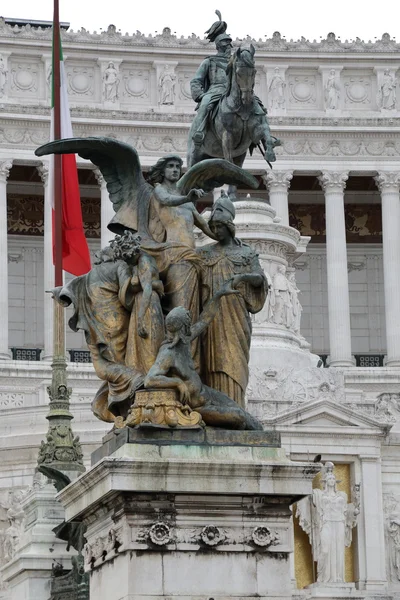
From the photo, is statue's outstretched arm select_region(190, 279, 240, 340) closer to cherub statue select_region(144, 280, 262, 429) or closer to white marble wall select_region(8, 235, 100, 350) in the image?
cherub statue select_region(144, 280, 262, 429)

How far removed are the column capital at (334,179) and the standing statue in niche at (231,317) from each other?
65.0 meters

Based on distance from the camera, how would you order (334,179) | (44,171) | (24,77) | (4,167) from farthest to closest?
(24,77) < (334,179) < (4,167) < (44,171)

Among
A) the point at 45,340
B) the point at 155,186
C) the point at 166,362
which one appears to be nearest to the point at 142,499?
the point at 166,362

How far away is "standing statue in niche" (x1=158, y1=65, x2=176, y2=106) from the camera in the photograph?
78.0 metres

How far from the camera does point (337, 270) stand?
7500 cm

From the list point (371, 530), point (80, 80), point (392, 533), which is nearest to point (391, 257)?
point (80, 80)

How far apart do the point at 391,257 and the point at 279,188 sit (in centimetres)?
596

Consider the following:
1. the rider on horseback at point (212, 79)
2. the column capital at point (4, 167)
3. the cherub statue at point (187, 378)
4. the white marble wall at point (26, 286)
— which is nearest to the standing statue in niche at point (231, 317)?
the cherub statue at point (187, 378)

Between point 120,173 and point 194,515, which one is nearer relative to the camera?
point 194,515

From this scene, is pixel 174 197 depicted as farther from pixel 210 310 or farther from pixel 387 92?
pixel 387 92

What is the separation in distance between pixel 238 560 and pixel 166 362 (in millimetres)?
1485

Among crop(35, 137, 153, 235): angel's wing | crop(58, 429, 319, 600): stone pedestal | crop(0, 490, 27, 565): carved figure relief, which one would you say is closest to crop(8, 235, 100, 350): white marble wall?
crop(0, 490, 27, 565): carved figure relief

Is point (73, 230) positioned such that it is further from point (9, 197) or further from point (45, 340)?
point (9, 197)

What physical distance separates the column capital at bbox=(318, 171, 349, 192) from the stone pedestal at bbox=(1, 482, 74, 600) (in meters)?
60.1
